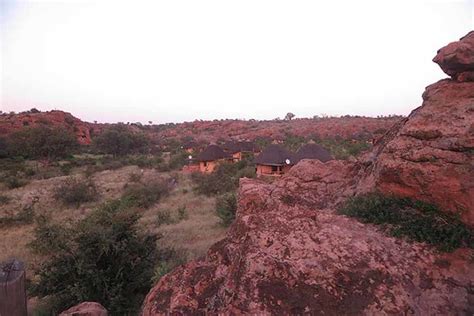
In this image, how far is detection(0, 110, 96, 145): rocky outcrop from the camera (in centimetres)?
4253

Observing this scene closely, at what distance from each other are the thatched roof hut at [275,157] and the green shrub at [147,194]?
20.6ft

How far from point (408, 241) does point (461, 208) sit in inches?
23.8

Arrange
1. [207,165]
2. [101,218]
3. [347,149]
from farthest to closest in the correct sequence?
[347,149], [207,165], [101,218]

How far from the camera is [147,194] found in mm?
17250

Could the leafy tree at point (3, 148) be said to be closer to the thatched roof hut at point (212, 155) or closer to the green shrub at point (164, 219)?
the thatched roof hut at point (212, 155)

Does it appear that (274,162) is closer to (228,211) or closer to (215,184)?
(215,184)

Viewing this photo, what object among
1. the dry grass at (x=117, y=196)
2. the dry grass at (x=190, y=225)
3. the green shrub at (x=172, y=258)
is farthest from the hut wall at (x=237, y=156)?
the green shrub at (x=172, y=258)

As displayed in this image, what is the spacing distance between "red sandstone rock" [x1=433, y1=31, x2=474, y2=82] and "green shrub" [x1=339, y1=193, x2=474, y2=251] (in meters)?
1.76

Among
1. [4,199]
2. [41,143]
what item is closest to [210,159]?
[4,199]

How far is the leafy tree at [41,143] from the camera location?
30.9 metres

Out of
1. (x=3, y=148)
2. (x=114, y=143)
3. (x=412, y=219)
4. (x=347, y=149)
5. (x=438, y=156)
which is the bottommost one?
(x=347, y=149)

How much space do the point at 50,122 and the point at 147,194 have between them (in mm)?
36999

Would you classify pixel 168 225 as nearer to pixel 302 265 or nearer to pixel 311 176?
pixel 311 176

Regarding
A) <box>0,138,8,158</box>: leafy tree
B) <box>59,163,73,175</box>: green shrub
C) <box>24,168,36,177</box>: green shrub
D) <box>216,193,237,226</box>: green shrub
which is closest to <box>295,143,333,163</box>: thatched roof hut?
<box>216,193,237,226</box>: green shrub
